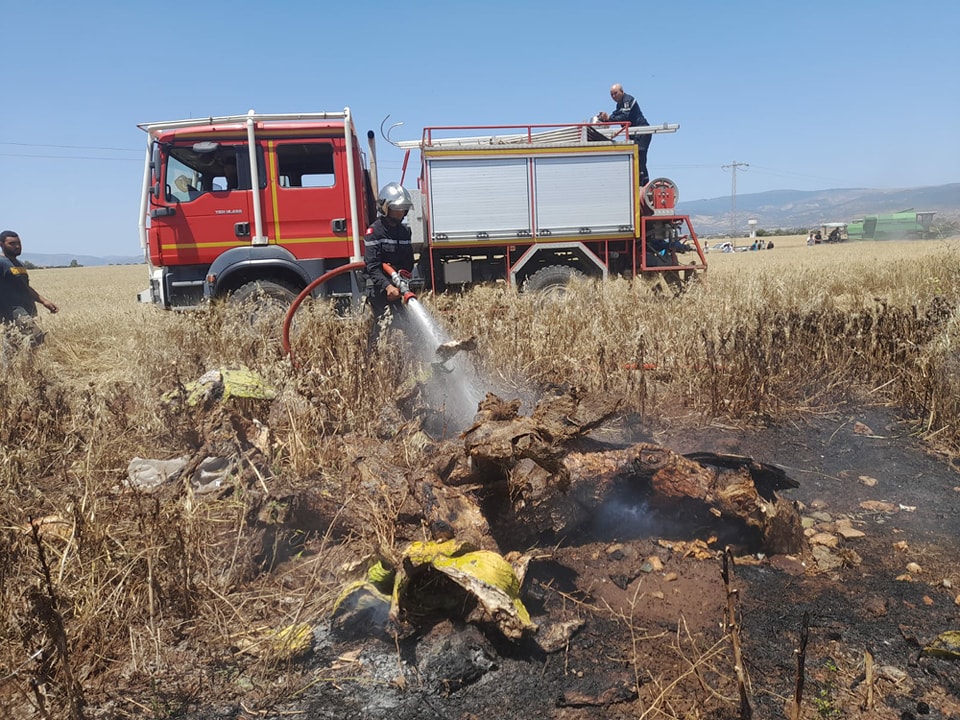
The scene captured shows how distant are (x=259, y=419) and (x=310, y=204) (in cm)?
503

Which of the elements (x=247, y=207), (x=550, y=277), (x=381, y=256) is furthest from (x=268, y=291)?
(x=550, y=277)

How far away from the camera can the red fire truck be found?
8.26 meters

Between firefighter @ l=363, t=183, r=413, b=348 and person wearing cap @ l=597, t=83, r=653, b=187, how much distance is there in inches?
243

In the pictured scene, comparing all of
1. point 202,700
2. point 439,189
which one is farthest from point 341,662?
point 439,189

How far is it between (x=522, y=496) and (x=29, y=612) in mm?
1898

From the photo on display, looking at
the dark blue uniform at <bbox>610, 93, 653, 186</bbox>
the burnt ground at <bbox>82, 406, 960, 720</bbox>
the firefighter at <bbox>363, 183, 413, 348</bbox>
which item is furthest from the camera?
the dark blue uniform at <bbox>610, 93, 653, 186</bbox>

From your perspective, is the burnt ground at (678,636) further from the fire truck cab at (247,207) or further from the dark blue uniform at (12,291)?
the dark blue uniform at (12,291)

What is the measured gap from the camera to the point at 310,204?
849 cm

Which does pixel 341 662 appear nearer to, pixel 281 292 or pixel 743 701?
pixel 743 701

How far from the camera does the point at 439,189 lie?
10078mm

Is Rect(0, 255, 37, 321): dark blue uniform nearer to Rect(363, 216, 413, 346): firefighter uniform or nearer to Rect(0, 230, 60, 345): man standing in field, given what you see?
Rect(0, 230, 60, 345): man standing in field

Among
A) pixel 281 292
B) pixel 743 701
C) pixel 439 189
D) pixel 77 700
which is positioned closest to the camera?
pixel 743 701

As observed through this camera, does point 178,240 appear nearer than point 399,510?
No

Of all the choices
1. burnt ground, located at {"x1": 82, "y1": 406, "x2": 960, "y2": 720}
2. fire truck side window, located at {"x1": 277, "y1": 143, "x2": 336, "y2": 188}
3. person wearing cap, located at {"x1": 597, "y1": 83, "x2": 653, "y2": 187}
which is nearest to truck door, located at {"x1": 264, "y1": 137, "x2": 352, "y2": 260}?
fire truck side window, located at {"x1": 277, "y1": 143, "x2": 336, "y2": 188}
